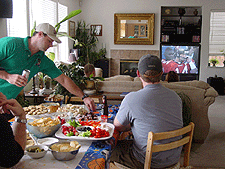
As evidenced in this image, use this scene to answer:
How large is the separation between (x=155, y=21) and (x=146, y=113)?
7.38m

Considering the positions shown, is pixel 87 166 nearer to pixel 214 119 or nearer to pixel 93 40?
pixel 214 119

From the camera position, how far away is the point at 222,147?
3795 mm

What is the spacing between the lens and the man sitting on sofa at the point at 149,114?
5.44ft

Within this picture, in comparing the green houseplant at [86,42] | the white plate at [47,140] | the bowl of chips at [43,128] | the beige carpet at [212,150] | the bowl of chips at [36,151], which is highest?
the green houseplant at [86,42]

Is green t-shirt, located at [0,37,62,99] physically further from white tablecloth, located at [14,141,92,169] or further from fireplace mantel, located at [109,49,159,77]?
fireplace mantel, located at [109,49,159,77]

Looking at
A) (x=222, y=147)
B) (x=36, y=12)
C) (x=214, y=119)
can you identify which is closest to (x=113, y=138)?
(x=222, y=147)

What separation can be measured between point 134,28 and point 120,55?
1.03 meters

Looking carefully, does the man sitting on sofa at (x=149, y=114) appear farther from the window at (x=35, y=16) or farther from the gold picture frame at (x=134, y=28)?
the gold picture frame at (x=134, y=28)

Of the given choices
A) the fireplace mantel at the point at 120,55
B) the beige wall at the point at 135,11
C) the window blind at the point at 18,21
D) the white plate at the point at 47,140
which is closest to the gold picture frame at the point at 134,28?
the beige wall at the point at 135,11

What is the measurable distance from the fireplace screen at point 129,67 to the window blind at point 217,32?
2.67 meters

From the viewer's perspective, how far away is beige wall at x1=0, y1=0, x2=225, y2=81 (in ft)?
27.6

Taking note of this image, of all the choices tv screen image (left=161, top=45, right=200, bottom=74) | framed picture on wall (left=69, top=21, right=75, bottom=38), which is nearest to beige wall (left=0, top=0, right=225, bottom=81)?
tv screen image (left=161, top=45, right=200, bottom=74)

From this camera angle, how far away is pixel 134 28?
8586mm

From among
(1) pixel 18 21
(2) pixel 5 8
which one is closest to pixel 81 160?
(2) pixel 5 8
